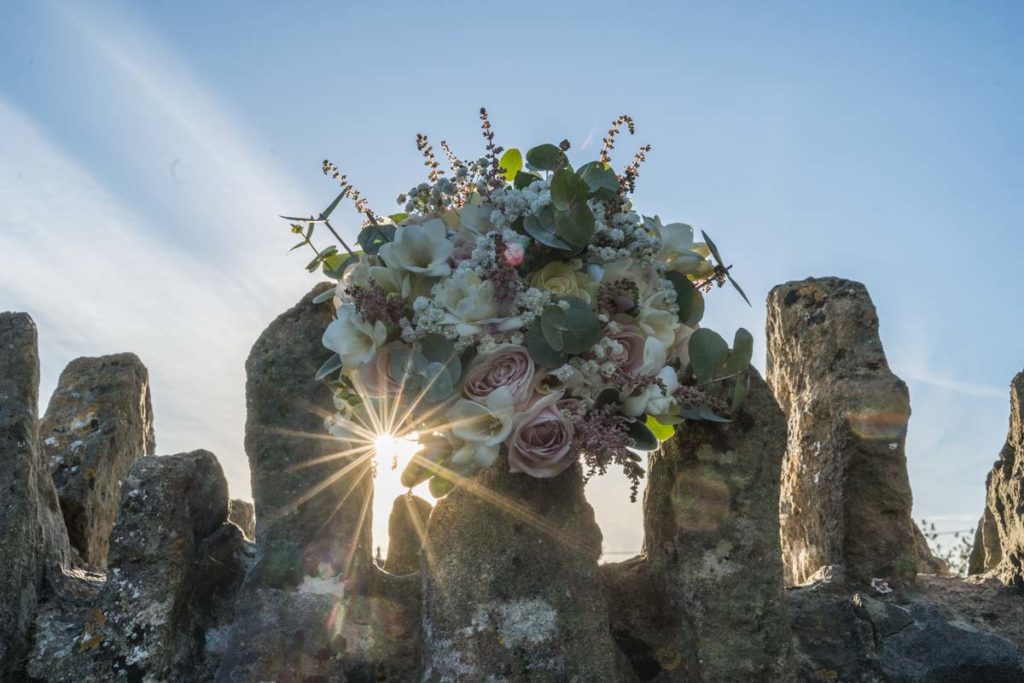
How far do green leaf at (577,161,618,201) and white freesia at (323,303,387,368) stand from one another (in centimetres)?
102

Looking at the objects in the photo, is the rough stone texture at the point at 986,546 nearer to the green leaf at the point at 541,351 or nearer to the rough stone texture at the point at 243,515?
the green leaf at the point at 541,351

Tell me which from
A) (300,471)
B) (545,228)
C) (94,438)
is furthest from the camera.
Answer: (94,438)

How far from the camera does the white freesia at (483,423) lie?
3.71 m

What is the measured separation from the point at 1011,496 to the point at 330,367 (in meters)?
3.76

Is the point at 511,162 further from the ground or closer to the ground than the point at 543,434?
further from the ground

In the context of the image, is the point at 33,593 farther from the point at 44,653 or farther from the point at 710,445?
the point at 710,445

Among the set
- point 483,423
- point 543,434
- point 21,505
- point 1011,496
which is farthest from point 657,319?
point 21,505

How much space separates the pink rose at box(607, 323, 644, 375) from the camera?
393 cm

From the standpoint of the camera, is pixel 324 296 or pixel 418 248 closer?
pixel 418 248

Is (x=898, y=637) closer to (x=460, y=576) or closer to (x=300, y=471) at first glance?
(x=460, y=576)

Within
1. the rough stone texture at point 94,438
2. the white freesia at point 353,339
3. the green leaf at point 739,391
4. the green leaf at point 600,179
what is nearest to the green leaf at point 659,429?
the green leaf at point 739,391

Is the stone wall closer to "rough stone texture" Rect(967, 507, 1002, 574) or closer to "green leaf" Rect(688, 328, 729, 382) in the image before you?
"green leaf" Rect(688, 328, 729, 382)

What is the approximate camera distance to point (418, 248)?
404cm

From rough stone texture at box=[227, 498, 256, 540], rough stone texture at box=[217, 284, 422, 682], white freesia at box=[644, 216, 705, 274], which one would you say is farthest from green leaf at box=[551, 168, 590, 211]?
rough stone texture at box=[227, 498, 256, 540]
